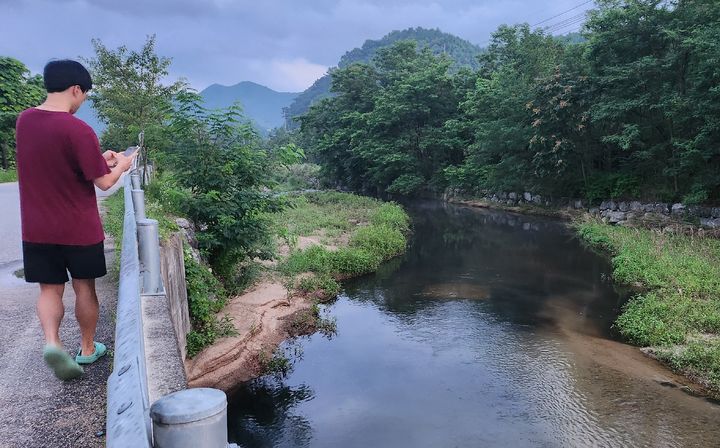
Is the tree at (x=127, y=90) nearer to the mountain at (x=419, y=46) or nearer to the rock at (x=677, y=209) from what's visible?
the rock at (x=677, y=209)

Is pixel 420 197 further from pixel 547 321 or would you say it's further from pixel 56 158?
pixel 56 158

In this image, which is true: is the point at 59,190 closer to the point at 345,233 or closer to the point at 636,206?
the point at 345,233

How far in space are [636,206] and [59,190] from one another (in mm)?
21469

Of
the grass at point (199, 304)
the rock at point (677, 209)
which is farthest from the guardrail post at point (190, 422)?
the rock at point (677, 209)

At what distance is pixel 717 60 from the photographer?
13.9 m

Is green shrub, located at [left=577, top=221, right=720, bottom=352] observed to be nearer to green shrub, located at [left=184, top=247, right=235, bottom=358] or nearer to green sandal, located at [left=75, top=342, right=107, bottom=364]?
green shrub, located at [left=184, top=247, right=235, bottom=358]

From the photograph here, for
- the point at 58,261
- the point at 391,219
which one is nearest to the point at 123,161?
the point at 58,261

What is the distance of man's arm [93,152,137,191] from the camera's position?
109 inches

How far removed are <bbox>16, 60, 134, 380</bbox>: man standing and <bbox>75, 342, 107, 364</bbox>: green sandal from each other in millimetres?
292

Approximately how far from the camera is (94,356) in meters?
3.29

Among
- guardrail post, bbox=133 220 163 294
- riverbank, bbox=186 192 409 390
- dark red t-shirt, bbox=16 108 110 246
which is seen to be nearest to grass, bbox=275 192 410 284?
riverbank, bbox=186 192 409 390

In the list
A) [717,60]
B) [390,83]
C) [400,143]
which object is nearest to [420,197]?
[400,143]

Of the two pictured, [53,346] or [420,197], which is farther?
[420,197]

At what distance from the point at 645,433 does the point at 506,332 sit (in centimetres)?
355
